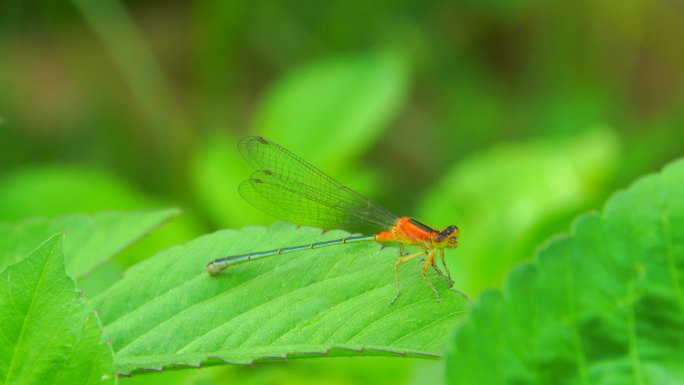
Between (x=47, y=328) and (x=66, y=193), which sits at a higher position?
(x=66, y=193)

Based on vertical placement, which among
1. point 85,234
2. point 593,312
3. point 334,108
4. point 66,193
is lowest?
point 593,312

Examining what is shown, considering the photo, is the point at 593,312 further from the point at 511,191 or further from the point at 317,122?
the point at 317,122

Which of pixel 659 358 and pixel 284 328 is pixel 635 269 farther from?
pixel 284 328

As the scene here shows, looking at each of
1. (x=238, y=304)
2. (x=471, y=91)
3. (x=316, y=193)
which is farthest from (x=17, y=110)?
(x=238, y=304)

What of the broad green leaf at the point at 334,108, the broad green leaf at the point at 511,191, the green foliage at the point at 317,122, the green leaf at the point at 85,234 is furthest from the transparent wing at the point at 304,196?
the green leaf at the point at 85,234

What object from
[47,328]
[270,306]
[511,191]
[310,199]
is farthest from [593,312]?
[511,191]

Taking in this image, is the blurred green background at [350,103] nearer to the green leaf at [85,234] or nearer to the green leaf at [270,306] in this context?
the green leaf at [85,234]
